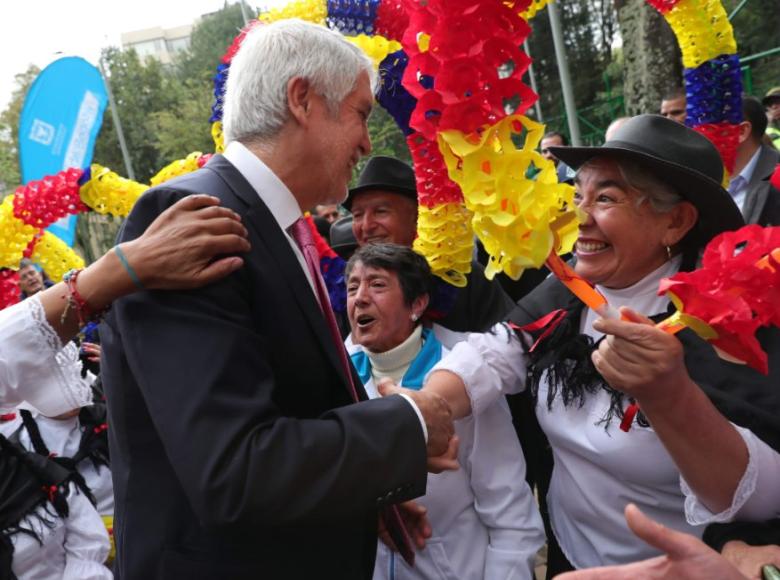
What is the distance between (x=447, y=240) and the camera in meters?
2.94

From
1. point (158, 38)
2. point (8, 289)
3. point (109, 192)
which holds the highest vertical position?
point (158, 38)

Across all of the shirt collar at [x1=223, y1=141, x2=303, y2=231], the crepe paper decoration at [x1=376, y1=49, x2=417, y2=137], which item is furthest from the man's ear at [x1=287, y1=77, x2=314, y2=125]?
the crepe paper decoration at [x1=376, y1=49, x2=417, y2=137]

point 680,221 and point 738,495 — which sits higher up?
point 680,221

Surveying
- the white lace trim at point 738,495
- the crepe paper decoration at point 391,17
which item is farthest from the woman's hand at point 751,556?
the crepe paper decoration at point 391,17

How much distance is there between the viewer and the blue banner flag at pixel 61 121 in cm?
1066

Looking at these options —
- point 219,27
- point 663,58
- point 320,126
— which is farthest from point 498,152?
point 219,27

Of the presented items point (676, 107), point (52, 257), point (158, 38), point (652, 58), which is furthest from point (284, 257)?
point (158, 38)

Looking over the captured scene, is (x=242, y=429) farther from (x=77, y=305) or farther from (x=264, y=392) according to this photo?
(x=77, y=305)

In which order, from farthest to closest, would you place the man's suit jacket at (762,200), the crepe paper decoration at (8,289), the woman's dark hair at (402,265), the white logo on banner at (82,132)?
the white logo on banner at (82,132) < the man's suit jacket at (762,200) < the crepe paper decoration at (8,289) < the woman's dark hair at (402,265)

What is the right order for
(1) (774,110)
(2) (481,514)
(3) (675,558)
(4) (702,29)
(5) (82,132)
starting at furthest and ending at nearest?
(5) (82,132) < (1) (774,110) < (4) (702,29) < (2) (481,514) < (3) (675,558)

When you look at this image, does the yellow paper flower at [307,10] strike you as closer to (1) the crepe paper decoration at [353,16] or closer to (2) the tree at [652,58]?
(1) the crepe paper decoration at [353,16]

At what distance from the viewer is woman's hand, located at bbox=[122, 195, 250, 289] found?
4.31 feet

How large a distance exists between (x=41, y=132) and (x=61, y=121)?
400mm

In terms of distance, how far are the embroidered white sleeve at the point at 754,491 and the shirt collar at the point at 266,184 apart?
1.19m
